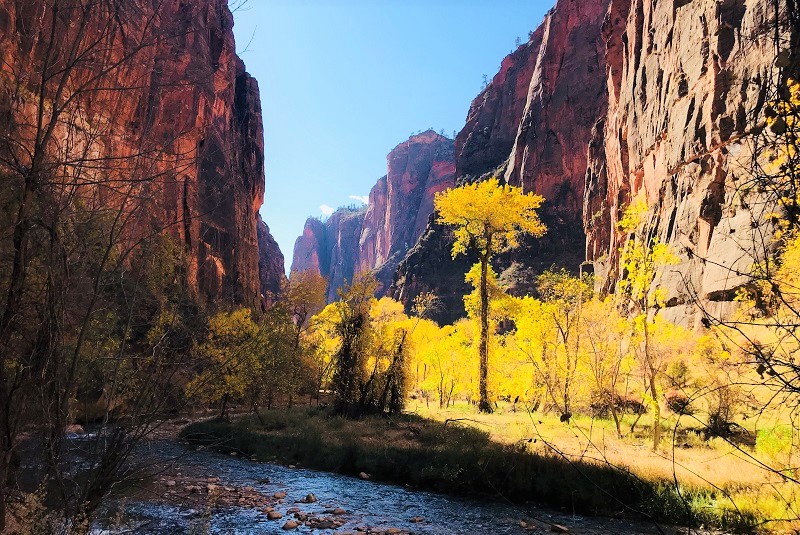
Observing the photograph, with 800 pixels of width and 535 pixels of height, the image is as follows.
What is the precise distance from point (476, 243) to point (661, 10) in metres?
42.1

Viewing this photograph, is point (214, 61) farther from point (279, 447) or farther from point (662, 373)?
point (662, 373)

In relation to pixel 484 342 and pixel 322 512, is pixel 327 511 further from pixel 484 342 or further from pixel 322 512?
pixel 484 342

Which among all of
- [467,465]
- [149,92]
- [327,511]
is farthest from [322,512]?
[149,92]

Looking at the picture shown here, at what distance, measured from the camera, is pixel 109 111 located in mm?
2984

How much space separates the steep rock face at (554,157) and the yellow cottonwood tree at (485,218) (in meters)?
55.1

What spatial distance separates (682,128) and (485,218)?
91.6ft

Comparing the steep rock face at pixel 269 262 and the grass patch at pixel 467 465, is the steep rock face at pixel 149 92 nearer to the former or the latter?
the grass patch at pixel 467 465

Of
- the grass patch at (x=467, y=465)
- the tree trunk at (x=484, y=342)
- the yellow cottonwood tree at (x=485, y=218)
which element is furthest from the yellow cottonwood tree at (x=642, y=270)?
the tree trunk at (x=484, y=342)

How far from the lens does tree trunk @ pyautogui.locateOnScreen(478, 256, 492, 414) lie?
1917 cm

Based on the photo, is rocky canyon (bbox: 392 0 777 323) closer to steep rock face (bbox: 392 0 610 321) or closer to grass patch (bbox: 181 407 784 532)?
steep rock face (bbox: 392 0 610 321)

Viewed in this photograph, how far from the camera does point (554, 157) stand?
8625 centimetres

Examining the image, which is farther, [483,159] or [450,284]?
[483,159]

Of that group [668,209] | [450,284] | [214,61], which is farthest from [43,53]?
[450,284]

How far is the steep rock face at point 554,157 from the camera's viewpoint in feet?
263
